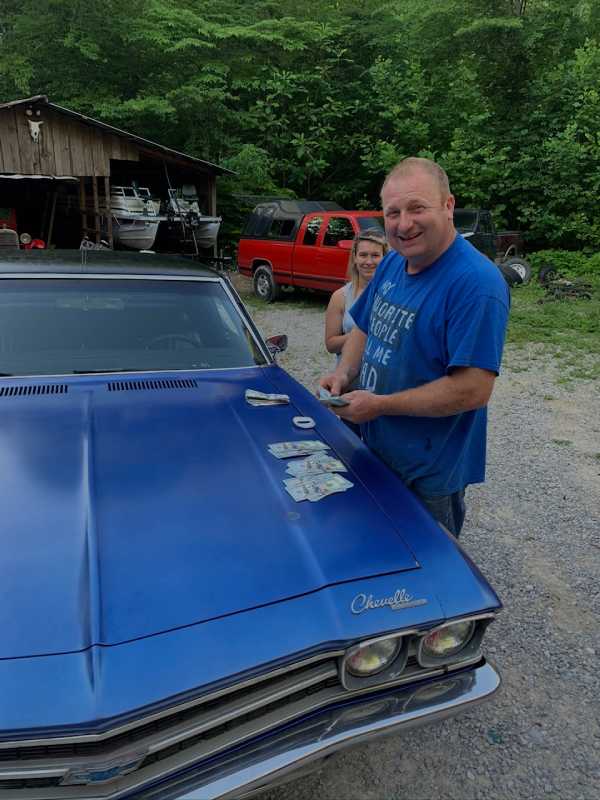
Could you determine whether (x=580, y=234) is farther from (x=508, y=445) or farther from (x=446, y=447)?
(x=446, y=447)

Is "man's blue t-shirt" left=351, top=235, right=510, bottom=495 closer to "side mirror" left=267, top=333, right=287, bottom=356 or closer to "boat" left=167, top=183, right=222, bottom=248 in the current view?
"side mirror" left=267, top=333, right=287, bottom=356

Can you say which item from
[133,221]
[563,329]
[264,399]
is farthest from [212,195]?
[264,399]

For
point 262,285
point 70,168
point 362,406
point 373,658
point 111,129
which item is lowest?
point 262,285

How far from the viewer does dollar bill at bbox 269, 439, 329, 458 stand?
2194 millimetres

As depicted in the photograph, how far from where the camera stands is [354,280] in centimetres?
334

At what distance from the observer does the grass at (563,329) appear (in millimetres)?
7387

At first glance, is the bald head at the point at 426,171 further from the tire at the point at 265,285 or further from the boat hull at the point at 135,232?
the boat hull at the point at 135,232

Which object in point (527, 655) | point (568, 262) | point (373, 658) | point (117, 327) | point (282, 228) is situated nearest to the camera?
point (373, 658)

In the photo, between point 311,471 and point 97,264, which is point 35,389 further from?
point 311,471

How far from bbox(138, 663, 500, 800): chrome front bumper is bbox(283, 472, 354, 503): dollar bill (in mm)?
624

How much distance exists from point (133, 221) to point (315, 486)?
42.8ft

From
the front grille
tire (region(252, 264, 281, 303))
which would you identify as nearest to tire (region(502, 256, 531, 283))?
tire (region(252, 264, 281, 303))

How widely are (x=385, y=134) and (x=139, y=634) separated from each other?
18837mm

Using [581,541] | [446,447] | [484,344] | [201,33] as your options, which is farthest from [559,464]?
[201,33]
